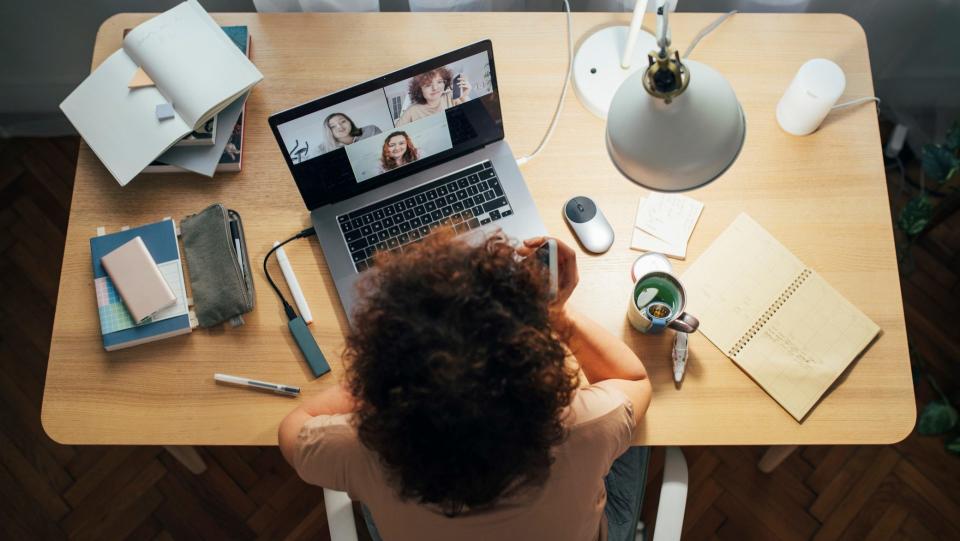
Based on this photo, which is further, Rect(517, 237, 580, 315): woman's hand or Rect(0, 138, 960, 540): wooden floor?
Rect(0, 138, 960, 540): wooden floor

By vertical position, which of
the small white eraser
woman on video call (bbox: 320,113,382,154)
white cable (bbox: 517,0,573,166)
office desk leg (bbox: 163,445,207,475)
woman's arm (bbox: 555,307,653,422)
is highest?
the small white eraser

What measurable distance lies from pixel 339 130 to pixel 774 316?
77cm

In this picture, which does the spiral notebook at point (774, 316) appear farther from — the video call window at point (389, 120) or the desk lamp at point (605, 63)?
the video call window at point (389, 120)

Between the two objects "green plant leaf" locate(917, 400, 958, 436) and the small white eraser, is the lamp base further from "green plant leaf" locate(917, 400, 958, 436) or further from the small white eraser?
"green plant leaf" locate(917, 400, 958, 436)

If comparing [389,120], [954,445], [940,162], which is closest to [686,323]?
[389,120]

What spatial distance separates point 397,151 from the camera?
4.08 feet

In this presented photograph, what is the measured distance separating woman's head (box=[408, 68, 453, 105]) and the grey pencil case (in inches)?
15.6

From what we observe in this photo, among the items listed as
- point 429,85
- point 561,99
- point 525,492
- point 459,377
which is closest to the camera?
point 459,377

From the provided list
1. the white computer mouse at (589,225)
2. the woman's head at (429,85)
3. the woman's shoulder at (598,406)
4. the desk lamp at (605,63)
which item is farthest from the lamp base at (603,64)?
the woman's shoulder at (598,406)

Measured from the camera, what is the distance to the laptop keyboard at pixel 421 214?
1.28 meters

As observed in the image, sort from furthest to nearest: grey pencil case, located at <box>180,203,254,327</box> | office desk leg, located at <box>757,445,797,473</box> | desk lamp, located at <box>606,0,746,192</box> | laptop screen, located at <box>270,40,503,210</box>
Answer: office desk leg, located at <box>757,445,797,473</box>, grey pencil case, located at <box>180,203,254,327</box>, laptop screen, located at <box>270,40,503,210</box>, desk lamp, located at <box>606,0,746,192</box>

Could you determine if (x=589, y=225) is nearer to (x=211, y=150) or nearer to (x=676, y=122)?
(x=676, y=122)

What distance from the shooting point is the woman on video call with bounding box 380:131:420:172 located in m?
1.22

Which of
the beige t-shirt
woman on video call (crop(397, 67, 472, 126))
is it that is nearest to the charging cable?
the beige t-shirt
